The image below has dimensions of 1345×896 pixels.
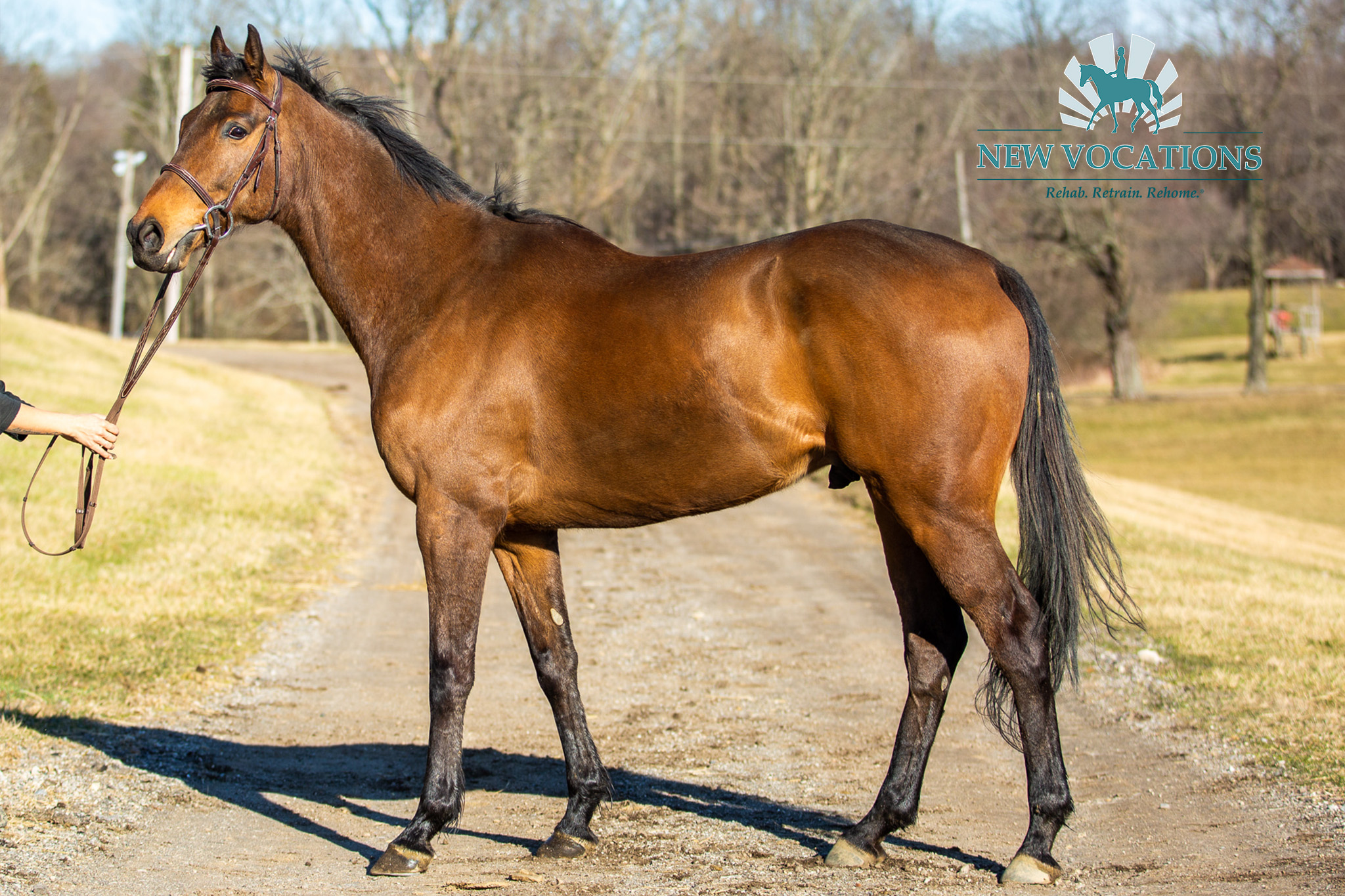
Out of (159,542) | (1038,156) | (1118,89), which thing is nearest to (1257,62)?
(1038,156)

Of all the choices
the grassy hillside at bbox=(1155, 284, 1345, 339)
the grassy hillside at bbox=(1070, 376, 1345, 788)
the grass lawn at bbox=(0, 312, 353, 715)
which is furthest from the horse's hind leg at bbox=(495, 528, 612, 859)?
the grassy hillside at bbox=(1155, 284, 1345, 339)

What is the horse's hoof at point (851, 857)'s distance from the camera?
3.99 metres

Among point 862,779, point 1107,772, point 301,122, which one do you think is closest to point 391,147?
point 301,122

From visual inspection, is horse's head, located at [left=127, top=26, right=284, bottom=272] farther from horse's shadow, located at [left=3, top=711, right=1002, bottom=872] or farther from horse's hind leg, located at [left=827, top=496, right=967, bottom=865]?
horse's hind leg, located at [left=827, top=496, right=967, bottom=865]

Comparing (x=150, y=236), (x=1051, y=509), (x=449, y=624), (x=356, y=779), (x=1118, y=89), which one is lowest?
(x=356, y=779)

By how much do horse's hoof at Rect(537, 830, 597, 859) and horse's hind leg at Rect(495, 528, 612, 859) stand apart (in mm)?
220

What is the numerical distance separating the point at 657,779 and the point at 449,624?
1489mm

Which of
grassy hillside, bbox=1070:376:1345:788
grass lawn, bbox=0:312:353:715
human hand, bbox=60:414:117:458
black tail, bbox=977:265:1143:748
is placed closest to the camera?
black tail, bbox=977:265:1143:748

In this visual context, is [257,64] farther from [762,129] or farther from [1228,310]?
[1228,310]

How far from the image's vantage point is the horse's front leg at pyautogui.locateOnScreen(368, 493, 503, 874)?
161 inches

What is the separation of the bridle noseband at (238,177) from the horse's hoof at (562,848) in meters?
2.53

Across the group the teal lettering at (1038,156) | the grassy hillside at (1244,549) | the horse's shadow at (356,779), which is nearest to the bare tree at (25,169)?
the teal lettering at (1038,156)

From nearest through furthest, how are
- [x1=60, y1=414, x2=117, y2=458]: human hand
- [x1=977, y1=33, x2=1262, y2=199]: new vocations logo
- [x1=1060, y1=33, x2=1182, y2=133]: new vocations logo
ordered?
[x1=60, y1=414, x2=117, y2=458]: human hand → [x1=1060, y1=33, x2=1182, y2=133]: new vocations logo → [x1=977, y1=33, x2=1262, y2=199]: new vocations logo

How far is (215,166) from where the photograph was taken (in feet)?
13.9
